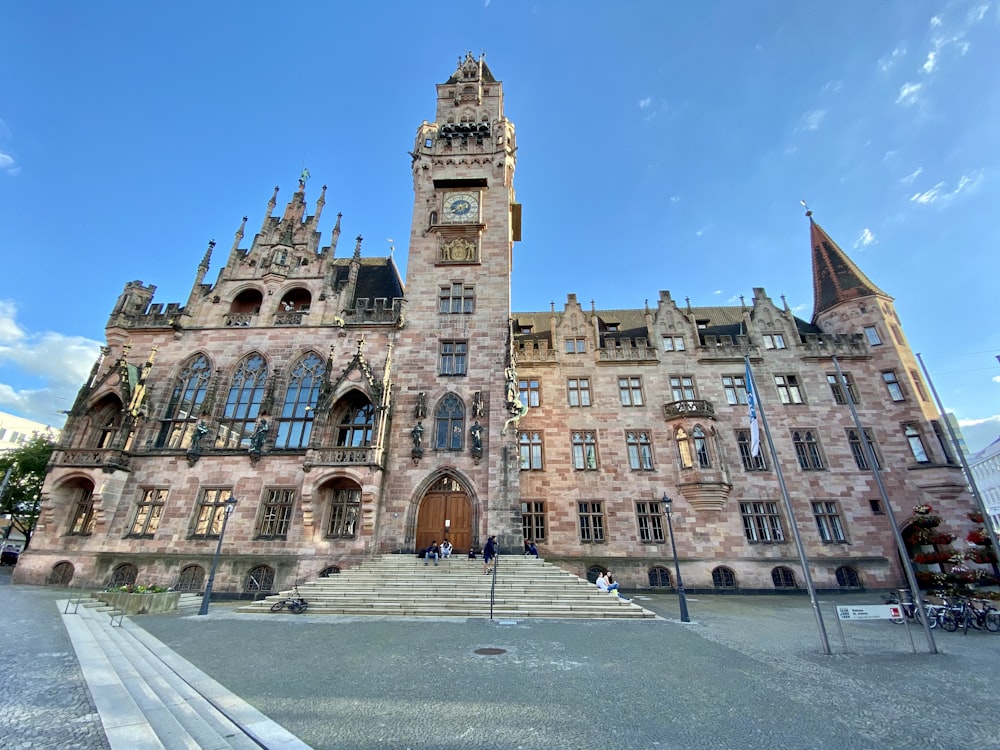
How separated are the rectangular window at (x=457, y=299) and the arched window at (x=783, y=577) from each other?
21658 millimetres

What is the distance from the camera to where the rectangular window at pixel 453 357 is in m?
23.7

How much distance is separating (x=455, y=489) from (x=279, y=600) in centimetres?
859

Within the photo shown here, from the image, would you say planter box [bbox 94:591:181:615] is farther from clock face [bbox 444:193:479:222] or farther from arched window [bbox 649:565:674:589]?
clock face [bbox 444:193:479:222]

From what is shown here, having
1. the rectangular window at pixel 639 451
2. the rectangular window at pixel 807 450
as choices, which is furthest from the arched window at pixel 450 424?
the rectangular window at pixel 807 450

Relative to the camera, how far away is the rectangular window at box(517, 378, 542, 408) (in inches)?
1072

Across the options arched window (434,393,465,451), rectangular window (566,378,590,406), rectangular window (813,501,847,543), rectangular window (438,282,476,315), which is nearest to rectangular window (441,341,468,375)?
arched window (434,393,465,451)

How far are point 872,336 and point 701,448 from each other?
45.4 feet

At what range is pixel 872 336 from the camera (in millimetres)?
27078

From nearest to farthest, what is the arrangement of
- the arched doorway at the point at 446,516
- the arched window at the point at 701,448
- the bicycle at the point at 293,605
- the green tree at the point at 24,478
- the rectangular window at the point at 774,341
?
the bicycle at the point at 293,605 < the arched doorway at the point at 446,516 < the arched window at the point at 701,448 < the rectangular window at the point at 774,341 < the green tree at the point at 24,478

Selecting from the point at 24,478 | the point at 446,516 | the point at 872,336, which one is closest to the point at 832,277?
the point at 872,336

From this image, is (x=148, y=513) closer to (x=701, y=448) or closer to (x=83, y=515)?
(x=83, y=515)

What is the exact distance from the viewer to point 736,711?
5.86m

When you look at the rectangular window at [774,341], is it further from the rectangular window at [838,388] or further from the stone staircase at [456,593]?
the stone staircase at [456,593]

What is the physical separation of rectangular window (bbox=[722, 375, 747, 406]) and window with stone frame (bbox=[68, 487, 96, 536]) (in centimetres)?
3473
